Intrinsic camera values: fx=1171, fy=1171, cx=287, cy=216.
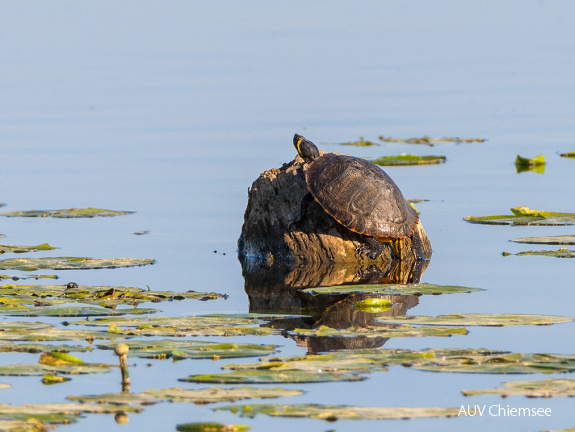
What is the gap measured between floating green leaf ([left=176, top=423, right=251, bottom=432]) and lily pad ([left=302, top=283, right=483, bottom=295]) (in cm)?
409

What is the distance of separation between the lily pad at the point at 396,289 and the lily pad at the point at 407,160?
851cm

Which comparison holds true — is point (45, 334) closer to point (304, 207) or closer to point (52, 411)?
point (52, 411)

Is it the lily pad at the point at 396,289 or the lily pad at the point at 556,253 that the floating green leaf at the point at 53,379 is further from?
the lily pad at the point at 556,253

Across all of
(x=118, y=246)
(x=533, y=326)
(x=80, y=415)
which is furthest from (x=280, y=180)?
(x=80, y=415)

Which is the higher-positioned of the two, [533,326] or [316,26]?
[316,26]

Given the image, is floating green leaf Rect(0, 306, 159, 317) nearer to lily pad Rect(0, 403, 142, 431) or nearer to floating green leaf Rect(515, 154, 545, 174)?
lily pad Rect(0, 403, 142, 431)

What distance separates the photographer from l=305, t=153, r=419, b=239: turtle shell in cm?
1212

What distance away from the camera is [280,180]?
12.8 m

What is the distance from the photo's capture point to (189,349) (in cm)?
754

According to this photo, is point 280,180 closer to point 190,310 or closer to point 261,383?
point 190,310

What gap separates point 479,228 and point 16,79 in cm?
2039

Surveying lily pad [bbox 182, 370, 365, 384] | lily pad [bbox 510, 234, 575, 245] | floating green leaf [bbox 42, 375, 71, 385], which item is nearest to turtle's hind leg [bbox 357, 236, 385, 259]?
lily pad [bbox 510, 234, 575, 245]

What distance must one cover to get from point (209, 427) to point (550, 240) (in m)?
7.44

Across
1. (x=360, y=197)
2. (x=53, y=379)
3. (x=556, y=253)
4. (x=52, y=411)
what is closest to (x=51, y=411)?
(x=52, y=411)
